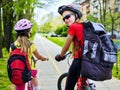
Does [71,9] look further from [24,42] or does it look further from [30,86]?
[30,86]

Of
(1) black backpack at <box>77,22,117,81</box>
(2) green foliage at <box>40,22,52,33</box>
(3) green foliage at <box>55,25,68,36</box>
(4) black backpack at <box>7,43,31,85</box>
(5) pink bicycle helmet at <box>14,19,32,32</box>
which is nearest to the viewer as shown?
(1) black backpack at <box>77,22,117,81</box>

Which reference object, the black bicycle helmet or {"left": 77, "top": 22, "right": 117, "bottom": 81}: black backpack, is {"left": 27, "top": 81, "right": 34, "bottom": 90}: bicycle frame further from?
the black bicycle helmet

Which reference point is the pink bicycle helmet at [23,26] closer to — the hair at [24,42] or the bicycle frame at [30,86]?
the hair at [24,42]

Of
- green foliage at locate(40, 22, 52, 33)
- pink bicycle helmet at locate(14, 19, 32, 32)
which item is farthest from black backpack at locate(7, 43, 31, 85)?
green foliage at locate(40, 22, 52, 33)

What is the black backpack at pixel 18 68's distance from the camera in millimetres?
5820

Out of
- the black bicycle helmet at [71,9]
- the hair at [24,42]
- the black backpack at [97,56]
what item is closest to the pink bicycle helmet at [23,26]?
the hair at [24,42]

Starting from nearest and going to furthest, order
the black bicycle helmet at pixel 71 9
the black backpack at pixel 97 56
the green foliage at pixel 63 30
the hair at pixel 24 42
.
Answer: the black backpack at pixel 97 56
the hair at pixel 24 42
the black bicycle helmet at pixel 71 9
the green foliage at pixel 63 30

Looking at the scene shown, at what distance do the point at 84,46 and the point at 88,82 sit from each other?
76cm

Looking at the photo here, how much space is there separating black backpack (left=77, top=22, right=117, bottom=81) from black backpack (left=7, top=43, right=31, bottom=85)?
2.63ft

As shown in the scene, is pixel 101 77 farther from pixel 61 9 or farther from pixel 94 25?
pixel 61 9

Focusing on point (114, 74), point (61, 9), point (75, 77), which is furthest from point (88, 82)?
point (114, 74)

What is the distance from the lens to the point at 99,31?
5.84 m

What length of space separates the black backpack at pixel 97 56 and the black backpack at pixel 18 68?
2.63 feet

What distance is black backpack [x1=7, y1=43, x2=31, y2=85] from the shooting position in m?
5.82
